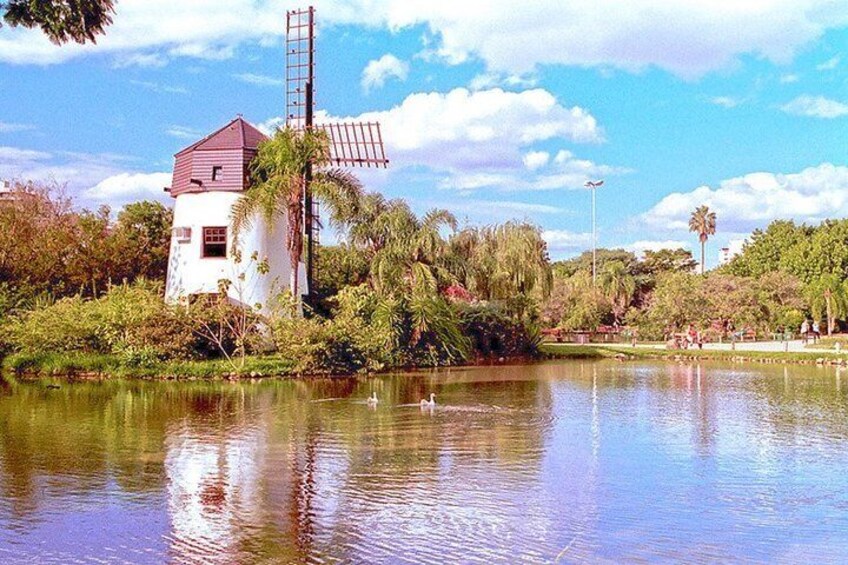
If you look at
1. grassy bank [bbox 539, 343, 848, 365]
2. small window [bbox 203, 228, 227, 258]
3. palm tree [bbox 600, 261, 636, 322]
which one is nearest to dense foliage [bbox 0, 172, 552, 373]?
small window [bbox 203, 228, 227, 258]

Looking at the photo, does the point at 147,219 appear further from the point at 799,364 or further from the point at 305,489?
the point at 305,489

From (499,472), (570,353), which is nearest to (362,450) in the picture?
(499,472)

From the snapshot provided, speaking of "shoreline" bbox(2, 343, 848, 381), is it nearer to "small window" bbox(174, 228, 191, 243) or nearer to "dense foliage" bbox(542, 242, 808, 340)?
"small window" bbox(174, 228, 191, 243)

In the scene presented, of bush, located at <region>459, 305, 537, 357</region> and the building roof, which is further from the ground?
the building roof

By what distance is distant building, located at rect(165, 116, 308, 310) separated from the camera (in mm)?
32500

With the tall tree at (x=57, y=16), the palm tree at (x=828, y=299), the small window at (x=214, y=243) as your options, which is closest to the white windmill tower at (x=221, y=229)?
the small window at (x=214, y=243)

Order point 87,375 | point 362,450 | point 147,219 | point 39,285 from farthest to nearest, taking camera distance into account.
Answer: point 147,219, point 39,285, point 87,375, point 362,450

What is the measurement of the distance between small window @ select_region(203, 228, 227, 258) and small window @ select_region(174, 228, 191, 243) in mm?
726

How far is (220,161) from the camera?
109ft

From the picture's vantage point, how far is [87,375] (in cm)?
2816

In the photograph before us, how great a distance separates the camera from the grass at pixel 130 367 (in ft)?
91.0

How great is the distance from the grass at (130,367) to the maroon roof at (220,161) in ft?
24.2

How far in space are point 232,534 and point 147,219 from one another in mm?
33536

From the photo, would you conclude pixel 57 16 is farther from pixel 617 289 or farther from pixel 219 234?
pixel 617 289
